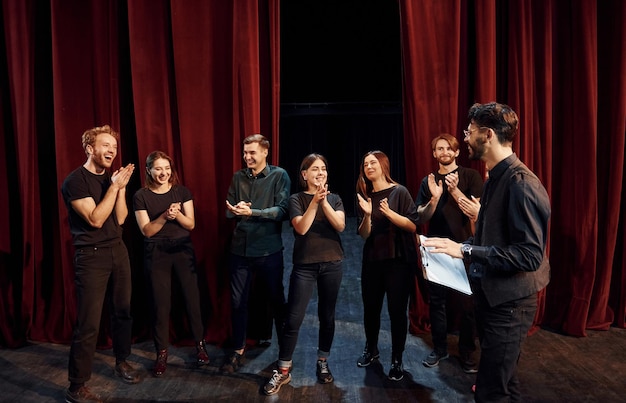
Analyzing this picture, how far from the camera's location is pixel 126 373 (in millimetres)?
3033

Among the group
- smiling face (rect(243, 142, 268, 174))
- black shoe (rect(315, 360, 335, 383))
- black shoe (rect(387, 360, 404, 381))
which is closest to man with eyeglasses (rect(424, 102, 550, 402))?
black shoe (rect(387, 360, 404, 381))

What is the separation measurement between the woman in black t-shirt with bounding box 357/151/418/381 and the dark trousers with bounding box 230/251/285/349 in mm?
547

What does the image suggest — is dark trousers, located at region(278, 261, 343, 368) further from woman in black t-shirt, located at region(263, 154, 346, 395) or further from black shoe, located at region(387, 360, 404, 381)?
black shoe, located at region(387, 360, 404, 381)

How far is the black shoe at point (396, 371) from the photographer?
2.96 m

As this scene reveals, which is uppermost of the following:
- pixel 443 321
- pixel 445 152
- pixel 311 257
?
pixel 445 152

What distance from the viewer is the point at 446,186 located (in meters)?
3.13

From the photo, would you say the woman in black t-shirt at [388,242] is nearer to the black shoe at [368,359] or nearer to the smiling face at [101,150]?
the black shoe at [368,359]

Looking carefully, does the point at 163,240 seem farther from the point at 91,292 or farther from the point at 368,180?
the point at 368,180

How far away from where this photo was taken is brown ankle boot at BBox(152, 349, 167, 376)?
3.11m

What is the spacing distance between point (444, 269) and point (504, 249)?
409 millimetres

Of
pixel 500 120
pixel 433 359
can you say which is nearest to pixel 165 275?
pixel 433 359

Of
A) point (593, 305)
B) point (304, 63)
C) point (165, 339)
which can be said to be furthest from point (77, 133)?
point (593, 305)

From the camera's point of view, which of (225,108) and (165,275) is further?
(225,108)

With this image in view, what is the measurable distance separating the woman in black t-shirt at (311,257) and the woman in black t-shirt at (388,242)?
19cm
